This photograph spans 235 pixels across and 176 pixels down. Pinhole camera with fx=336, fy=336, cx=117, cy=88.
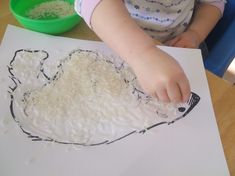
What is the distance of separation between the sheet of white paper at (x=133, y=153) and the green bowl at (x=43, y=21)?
0.14 meters

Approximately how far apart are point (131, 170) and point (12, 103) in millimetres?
186

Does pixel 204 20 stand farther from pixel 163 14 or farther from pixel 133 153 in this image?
pixel 133 153

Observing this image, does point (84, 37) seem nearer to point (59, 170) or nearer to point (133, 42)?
point (133, 42)

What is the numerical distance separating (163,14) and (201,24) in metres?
0.08

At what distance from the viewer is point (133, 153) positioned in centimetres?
40

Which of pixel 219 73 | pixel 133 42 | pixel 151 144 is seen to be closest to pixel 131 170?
pixel 151 144

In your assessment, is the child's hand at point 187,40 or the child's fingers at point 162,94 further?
the child's hand at point 187,40

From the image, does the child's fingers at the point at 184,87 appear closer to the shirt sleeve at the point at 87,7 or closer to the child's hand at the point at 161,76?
the child's hand at the point at 161,76

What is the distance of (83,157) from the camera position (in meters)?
0.40

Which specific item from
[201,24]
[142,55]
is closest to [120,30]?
[142,55]

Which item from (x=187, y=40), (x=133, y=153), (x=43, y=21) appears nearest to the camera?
(x=133, y=153)

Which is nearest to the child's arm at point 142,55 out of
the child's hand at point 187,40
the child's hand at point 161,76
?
the child's hand at point 161,76

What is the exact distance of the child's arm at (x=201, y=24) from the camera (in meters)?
0.65

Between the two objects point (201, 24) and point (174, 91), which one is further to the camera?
point (201, 24)
